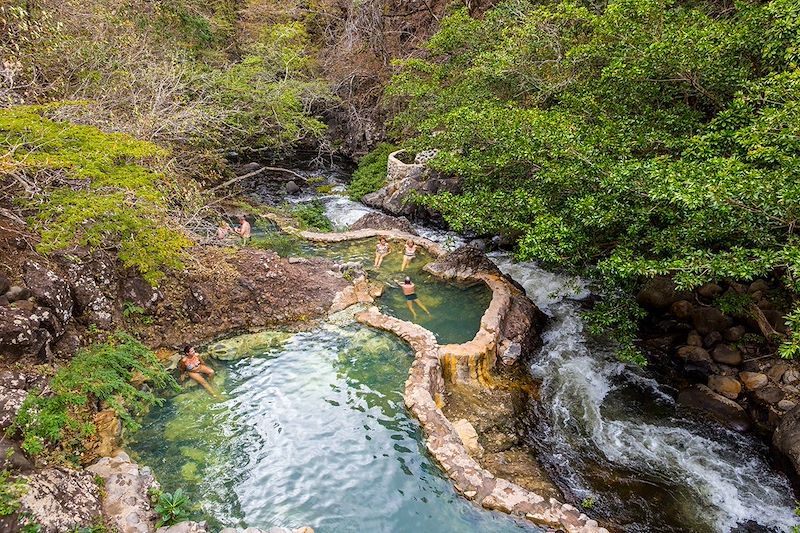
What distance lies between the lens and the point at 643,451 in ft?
25.5

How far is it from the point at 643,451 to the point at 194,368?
308 inches

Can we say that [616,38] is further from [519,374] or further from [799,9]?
[519,374]

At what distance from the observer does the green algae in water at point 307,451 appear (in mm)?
5977

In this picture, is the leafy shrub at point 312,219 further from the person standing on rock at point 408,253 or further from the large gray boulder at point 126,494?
the large gray boulder at point 126,494

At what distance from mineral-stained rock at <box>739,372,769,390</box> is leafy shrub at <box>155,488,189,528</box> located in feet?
30.9

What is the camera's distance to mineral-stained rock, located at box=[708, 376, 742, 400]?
8.56 metres

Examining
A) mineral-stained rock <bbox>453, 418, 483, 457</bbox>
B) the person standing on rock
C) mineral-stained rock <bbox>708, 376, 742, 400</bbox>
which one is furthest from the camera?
the person standing on rock

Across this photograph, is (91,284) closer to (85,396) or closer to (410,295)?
(85,396)

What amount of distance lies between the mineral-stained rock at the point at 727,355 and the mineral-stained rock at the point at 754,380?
0.30 metres

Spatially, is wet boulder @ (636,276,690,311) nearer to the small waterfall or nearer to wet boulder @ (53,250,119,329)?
the small waterfall

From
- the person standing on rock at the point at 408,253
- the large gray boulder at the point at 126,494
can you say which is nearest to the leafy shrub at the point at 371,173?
the person standing on rock at the point at 408,253

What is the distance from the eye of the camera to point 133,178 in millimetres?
7098

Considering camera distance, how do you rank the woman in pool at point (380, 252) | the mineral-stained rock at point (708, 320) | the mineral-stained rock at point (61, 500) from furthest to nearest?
1. the woman in pool at point (380, 252)
2. the mineral-stained rock at point (708, 320)
3. the mineral-stained rock at point (61, 500)

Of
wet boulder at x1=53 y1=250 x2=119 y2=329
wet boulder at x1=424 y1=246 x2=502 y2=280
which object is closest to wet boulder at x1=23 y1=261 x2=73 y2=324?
wet boulder at x1=53 y1=250 x2=119 y2=329
